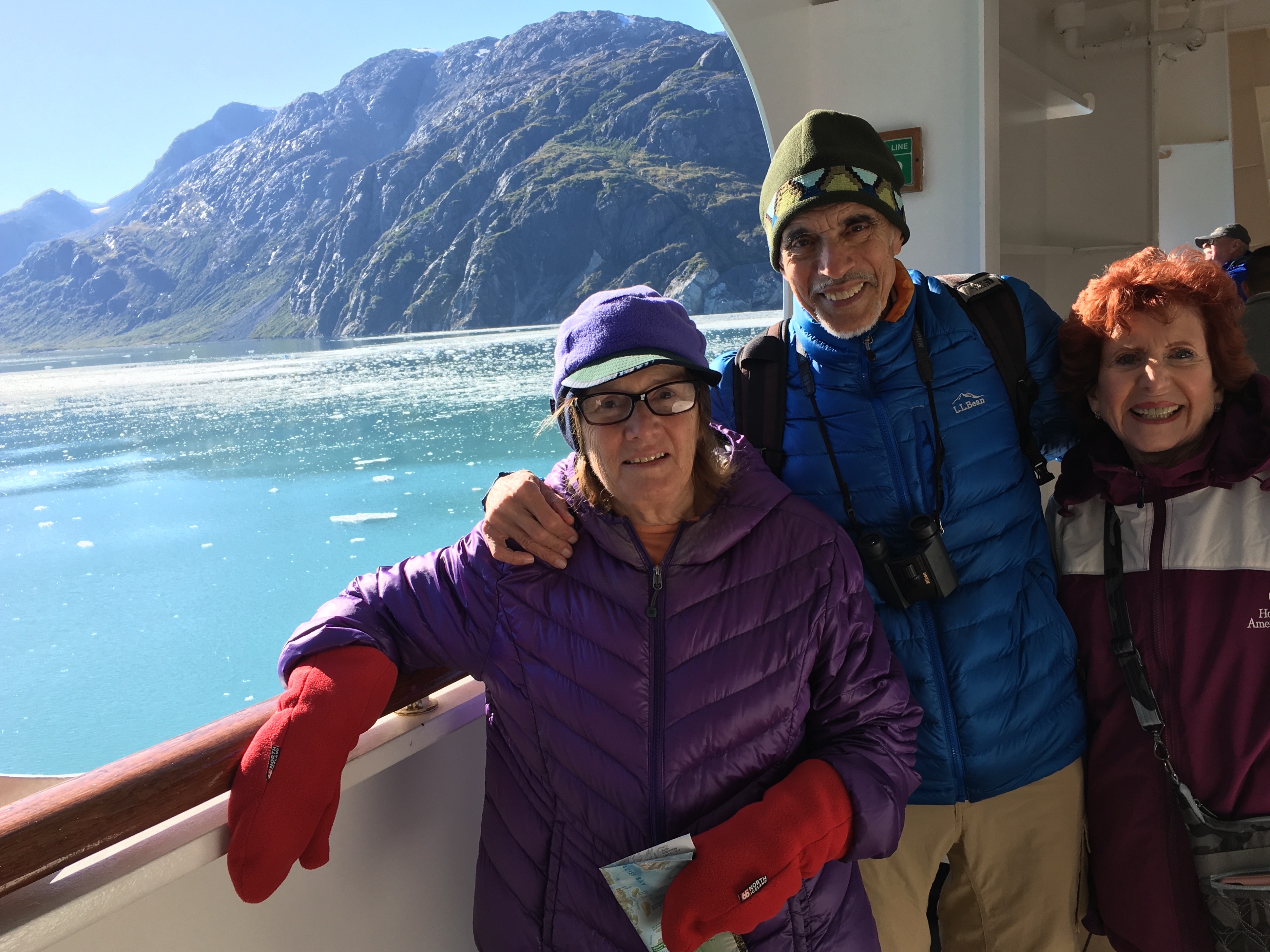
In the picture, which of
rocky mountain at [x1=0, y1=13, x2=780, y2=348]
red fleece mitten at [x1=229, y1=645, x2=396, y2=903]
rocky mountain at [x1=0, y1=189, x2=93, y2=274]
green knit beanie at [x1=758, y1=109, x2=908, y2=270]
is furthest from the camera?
rocky mountain at [x1=0, y1=189, x2=93, y2=274]

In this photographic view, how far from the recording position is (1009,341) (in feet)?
4.03

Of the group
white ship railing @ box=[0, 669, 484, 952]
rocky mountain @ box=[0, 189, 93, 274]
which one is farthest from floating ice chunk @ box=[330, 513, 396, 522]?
rocky mountain @ box=[0, 189, 93, 274]

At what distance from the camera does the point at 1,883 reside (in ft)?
2.19

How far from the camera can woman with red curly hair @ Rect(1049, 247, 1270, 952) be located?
1.05 meters

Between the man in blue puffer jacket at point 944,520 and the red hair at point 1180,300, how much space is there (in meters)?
0.12

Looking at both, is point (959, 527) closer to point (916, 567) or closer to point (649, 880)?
point (916, 567)

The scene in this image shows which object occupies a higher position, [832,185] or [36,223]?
[36,223]

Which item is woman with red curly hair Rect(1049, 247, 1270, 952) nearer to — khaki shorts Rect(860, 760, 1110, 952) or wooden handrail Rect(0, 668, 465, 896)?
khaki shorts Rect(860, 760, 1110, 952)

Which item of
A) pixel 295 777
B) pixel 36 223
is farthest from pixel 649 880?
pixel 36 223

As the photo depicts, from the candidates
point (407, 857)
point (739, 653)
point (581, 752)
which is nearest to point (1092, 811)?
point (739, 653)

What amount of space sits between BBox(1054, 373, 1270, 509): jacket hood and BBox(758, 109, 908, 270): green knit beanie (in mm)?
441

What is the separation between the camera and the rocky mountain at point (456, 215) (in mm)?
42594

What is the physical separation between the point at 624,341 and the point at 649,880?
1.86 ft

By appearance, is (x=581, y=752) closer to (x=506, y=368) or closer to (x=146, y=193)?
(x=506, y=368)
